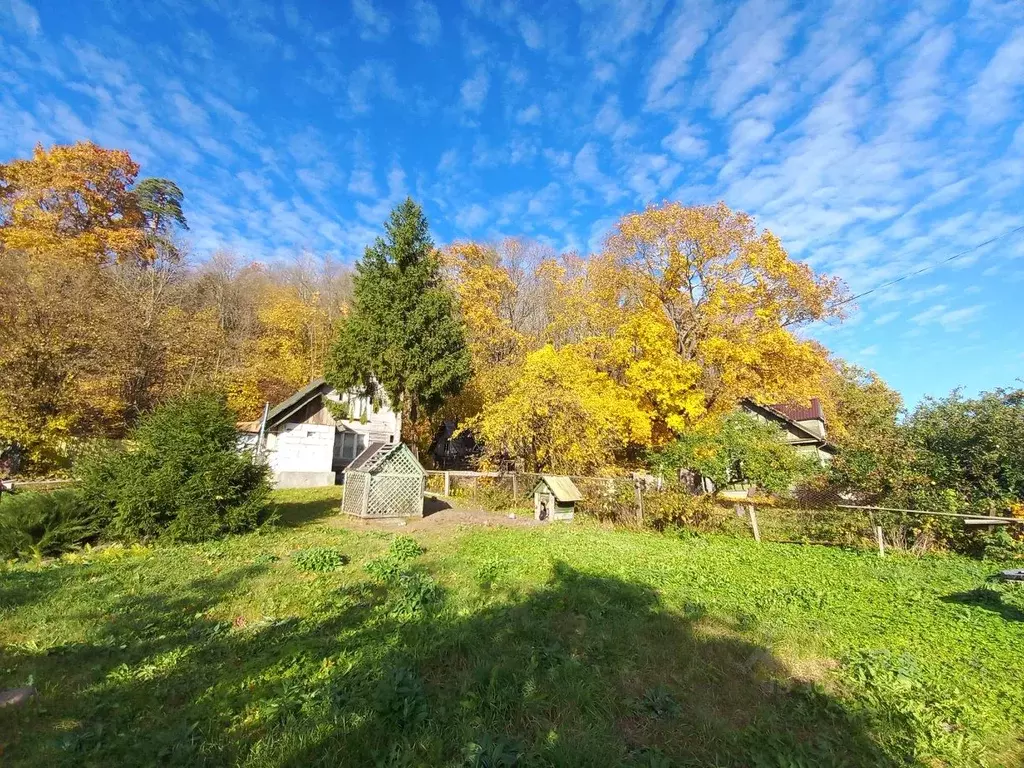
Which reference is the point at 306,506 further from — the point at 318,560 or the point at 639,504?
the point at 639,504

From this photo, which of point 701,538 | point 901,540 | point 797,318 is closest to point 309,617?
point 701,538

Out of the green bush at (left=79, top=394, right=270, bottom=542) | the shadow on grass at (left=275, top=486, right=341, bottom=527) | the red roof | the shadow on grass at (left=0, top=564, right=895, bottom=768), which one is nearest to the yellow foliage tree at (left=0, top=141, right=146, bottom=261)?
the shadow on grass at (left=275, top=486, right=341, bottom=527)

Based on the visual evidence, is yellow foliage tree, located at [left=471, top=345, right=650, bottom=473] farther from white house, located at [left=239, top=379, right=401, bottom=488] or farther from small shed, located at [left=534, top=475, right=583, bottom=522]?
white house, located at [left=239, top=379, right=401, bottom=488]

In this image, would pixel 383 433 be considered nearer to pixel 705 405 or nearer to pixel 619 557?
pixel 705 405

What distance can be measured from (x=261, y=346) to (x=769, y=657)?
3408 centimetres

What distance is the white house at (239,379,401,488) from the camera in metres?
24.7

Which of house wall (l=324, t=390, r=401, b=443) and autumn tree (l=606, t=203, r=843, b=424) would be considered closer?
autumn tree (l=606, t=203, r=843, b=424)

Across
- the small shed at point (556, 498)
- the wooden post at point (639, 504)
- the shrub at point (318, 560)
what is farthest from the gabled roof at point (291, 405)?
the wooden post at point (639, 504)

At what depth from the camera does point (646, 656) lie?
5.12 metres

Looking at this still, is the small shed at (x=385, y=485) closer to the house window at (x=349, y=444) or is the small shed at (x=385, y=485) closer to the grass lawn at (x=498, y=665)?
the grass lawn at (x=498, y=665)

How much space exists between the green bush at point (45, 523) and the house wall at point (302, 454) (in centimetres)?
1457

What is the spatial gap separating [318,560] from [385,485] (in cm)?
586

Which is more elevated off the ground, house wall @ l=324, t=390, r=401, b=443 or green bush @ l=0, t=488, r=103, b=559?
house wall @ l=324, t=390, r=401, b=443

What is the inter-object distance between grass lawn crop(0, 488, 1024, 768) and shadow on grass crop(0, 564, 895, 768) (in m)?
0.02
